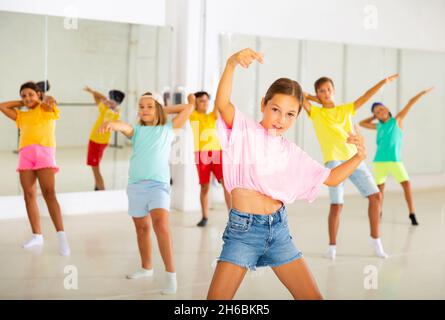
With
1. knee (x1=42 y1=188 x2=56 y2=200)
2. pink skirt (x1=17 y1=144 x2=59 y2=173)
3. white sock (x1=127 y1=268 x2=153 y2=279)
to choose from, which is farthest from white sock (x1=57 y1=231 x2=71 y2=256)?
white sock (x1=127 y1=268 x2=153 y2=279)

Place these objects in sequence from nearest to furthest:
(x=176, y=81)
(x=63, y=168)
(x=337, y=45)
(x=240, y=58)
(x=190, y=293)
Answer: (x=240, y=58) < (x=190, y=293) < (x=63, y=168) < (x=176, y=81) < (x=337, y=45)

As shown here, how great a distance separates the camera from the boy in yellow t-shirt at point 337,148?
16.1ft

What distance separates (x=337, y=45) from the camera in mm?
8344

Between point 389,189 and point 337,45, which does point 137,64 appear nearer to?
point 337,45

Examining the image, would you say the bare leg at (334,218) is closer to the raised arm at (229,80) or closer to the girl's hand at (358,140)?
the girl's hand at (358,140)

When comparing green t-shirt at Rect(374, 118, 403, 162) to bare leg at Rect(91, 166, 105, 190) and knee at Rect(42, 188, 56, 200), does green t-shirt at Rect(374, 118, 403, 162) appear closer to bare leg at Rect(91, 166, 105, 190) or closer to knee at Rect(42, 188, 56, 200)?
bare leg at Rect(91, 166, 105, 190)

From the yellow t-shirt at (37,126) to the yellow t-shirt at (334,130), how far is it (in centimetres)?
203

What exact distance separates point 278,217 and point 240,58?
2.22ft

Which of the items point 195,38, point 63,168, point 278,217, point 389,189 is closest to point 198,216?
point 63,168

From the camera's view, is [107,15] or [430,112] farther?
[430,112]

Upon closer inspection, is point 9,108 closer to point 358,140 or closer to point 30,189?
point 30,189

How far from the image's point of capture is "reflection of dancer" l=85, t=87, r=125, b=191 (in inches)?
265

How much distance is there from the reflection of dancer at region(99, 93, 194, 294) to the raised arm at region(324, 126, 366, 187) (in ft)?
5.02

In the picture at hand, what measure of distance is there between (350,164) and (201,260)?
2.37m
